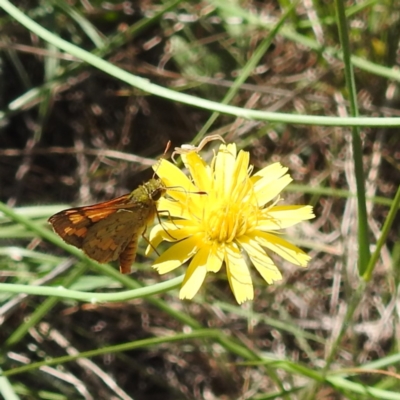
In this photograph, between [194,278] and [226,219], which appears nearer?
[194,278]

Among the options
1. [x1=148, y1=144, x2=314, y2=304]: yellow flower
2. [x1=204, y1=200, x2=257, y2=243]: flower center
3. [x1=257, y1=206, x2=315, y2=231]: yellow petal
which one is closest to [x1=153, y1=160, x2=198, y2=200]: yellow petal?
[x1=148, y1=144, x2=314, y2=304]: yellow flower

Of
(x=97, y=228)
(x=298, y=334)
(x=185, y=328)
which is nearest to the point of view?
(x=97, y=228)

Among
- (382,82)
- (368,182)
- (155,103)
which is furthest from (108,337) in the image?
(382,82)

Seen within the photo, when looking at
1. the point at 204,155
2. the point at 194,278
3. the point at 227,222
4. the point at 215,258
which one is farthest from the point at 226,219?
the point at 204,155

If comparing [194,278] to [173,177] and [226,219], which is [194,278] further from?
[173,177]

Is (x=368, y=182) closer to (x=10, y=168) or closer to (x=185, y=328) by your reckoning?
(x=185, y=328)

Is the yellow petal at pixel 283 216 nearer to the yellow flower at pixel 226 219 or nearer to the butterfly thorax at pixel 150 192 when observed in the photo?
the yellow flower at pixel 226 219
